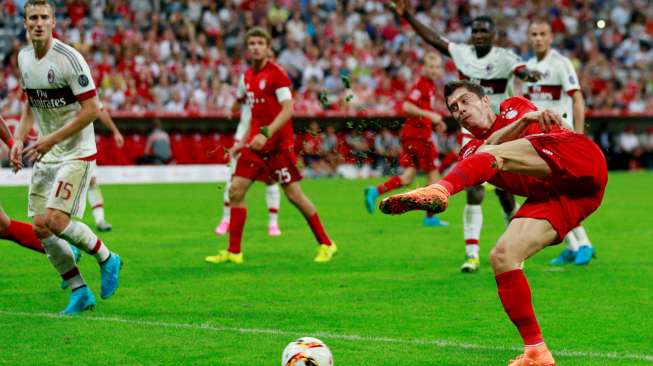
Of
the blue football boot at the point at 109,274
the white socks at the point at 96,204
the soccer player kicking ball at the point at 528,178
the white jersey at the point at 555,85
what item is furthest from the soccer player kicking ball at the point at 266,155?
the soccer player kicking ball at the point at 528,178

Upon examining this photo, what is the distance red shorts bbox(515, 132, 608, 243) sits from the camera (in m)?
6.16

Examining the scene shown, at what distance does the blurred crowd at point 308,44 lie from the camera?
28969 mm

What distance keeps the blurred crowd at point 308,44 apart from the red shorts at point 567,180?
20.5 m

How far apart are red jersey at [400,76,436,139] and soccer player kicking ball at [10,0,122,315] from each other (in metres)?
6.15

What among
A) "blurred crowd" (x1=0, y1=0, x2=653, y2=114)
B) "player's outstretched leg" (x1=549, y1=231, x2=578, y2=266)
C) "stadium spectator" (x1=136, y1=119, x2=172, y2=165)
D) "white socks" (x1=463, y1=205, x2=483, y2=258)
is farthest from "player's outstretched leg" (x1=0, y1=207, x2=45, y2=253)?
"stadium spectator" (x1=136, y1=119, x2=172, y2=165)

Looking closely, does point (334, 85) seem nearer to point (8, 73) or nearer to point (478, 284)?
point (8, 73)

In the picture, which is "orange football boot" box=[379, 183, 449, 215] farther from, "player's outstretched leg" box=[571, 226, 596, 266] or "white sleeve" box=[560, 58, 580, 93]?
"white sleeve" box=[560, 58, 580, 93]

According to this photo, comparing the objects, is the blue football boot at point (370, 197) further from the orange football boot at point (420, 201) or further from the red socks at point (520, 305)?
the orange football boot at point (420, 201)

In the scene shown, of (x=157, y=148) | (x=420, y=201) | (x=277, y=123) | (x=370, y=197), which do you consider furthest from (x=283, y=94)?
(x=157, y=148)

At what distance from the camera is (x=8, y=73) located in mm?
27250

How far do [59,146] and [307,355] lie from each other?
3.43m

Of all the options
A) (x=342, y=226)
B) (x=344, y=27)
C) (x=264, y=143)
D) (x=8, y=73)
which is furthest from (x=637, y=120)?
(x=264, y=143)

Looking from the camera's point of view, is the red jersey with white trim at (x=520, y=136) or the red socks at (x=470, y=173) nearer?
the red socks at (x=470, y=173)

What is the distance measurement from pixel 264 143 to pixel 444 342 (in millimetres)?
4293
